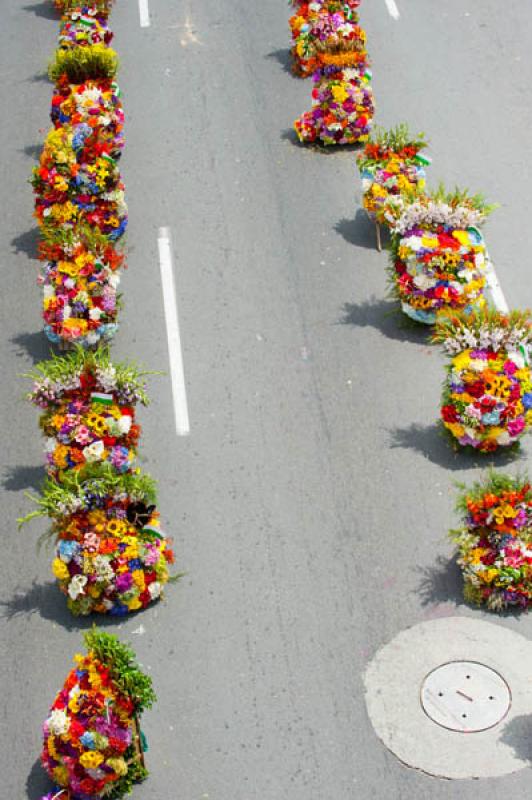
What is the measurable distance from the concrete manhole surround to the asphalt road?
158 mm

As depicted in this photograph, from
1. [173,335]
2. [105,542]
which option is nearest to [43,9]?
[173,335]

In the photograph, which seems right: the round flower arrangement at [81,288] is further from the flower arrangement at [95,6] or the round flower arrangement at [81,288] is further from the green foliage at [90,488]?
→ the flower arrangement at [95,6]

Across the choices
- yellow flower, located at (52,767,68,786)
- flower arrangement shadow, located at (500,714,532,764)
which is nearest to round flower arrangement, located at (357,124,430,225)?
flower arrangement shadow, located at (500,714,532,764)

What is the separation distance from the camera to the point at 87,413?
1356cm

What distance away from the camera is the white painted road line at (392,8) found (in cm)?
2203

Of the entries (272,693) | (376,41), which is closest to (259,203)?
(376,41)

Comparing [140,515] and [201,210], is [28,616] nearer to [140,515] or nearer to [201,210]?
[140,515]

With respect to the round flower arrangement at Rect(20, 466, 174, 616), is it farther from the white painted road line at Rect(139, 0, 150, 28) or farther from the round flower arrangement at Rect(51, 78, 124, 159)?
the white painted road line at Rect(139, 0, 150, 28)

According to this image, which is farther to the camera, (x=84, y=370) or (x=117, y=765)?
(x=84, y=370)

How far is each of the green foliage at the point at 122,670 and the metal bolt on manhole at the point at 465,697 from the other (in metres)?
2.53

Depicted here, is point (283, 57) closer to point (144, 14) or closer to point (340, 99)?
point (144, 14)

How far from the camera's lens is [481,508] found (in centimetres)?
1259

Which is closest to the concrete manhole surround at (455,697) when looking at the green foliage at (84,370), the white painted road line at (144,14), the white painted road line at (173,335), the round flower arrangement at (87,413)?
the round flower arrangement at (87,413)

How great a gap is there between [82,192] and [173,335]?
7.18 feet
